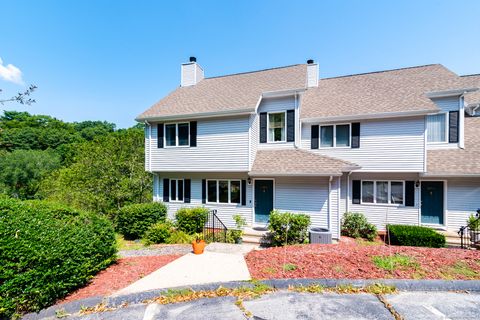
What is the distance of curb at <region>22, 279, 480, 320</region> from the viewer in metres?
4.21

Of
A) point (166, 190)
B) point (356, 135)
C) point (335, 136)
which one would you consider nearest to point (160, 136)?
point (166, 190)

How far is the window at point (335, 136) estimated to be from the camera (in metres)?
11.4

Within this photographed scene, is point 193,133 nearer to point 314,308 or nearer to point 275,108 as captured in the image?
point 275,108

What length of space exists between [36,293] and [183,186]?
857cm

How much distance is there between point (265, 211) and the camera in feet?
37.2

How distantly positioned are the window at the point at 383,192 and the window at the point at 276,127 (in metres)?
4.87

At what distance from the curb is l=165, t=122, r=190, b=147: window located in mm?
8298

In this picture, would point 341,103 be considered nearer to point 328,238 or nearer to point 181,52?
→ point 328,238

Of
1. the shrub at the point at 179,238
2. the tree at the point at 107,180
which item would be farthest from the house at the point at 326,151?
the tree at the point at 107,180

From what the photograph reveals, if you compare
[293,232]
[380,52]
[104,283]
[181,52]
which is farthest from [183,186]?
[380,52]

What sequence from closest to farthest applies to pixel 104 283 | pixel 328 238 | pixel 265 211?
1. pixel 104 283
2. pixel 328 238
3. pixel 265 211

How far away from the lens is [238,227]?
420 inches

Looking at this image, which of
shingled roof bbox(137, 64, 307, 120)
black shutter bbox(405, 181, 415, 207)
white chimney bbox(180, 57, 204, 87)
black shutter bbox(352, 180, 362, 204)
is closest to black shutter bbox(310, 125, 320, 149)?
shingled roof bbox(137, 64, 307, 120)

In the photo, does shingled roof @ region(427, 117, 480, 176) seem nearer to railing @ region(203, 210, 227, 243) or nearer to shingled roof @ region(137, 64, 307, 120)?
shingled roof @ region(137, 64, 307, 120)
